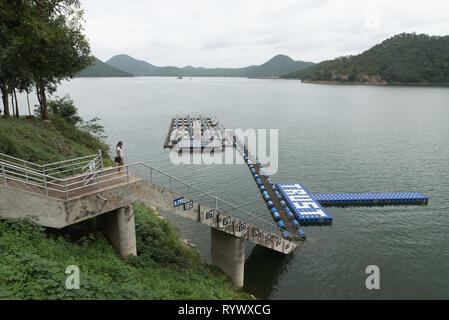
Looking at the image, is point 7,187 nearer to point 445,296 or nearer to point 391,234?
point 445,296

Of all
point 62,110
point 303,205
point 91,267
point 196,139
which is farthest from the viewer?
point 196,139

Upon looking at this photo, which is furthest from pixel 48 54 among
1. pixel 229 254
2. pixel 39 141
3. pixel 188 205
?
pixel 229 254

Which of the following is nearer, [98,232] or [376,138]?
[98,232]

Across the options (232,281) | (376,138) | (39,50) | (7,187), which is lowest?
(232,281)

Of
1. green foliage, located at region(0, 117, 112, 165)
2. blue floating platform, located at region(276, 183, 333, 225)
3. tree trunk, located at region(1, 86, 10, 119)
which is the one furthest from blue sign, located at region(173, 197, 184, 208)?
tree trunk, located at region(1, 86, 10, 119)

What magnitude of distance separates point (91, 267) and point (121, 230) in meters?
2.84

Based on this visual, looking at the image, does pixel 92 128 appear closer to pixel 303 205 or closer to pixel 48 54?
pixel 48 54

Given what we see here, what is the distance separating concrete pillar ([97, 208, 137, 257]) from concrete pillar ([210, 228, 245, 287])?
6674 millimetres

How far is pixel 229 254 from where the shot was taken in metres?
19.5

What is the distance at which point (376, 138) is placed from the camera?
62500 millimetres

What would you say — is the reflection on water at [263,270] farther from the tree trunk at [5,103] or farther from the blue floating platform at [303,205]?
the tree trunk at [5,103]

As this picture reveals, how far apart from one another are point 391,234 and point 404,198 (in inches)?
357

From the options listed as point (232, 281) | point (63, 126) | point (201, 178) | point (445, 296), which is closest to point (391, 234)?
point (445, 296)

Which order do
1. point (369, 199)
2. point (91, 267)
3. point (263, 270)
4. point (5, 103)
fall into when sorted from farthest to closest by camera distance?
point (369, 199) < point (5, 103) < point (263, 270) < point (91, 267)
